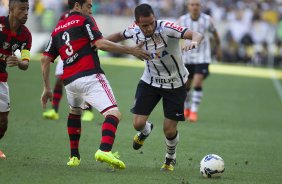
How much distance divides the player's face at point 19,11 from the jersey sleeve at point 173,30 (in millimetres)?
1828

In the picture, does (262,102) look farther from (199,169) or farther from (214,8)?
(214,8)

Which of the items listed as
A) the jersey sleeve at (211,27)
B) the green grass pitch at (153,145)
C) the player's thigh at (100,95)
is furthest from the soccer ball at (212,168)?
the jersey sleeve at (211,27)

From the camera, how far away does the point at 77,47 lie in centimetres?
935

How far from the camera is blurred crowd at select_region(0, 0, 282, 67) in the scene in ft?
125

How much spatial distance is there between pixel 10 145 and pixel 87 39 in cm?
300

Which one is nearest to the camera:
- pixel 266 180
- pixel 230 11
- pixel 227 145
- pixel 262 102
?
pixel 266 180

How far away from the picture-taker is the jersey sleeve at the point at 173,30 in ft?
31.4

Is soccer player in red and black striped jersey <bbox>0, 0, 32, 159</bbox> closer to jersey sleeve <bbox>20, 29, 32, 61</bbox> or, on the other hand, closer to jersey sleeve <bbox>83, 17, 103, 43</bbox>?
jersey sleeve <bbox>20, 29, 32, 61</bbox>

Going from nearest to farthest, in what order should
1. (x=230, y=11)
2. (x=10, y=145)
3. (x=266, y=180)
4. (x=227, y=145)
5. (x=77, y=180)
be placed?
(x=77, y=180) → (x=266, y=180) → (x=10, y=145) → (x=227, y=145) → (x=230, y=11)

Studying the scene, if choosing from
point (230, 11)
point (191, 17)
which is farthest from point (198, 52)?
point (230, 11)

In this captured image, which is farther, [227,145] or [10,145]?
[227,145]

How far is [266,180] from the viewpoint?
30.3ft

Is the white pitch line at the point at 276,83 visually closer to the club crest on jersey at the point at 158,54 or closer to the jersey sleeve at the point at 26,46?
the club crest on jersey at the point at 158,54

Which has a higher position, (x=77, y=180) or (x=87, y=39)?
(x=87, y=39)
